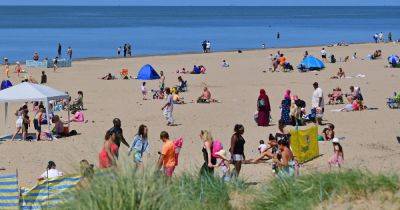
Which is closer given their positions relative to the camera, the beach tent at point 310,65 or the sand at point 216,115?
the sand at point 216,115

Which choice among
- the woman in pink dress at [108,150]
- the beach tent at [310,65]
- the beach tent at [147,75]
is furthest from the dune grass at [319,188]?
the beach tent at [310,65]

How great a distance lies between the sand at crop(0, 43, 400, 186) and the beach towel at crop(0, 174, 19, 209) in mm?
771

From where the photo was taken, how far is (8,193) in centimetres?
1115

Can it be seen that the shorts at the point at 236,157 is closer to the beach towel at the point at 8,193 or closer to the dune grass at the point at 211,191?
the dune grass at the point at 211,191

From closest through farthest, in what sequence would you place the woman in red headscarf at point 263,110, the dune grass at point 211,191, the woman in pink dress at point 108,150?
the dune grass at point 211,191
the woman in pink dress at point 108,150
the woman in red headscarf at point 263,110

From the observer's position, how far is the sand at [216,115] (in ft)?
56.6

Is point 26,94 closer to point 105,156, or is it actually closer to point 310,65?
point 105,156

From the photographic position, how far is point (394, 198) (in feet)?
29.4

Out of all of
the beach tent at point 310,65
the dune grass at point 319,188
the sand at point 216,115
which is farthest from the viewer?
the beach tent at point 310,65

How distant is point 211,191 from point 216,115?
15629 mm

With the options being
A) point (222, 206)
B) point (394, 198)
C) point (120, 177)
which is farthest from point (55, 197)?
point (394, 198)

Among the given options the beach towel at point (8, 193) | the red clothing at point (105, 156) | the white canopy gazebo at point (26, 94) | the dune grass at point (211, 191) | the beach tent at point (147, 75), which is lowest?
the beach towel at point (8, 193)

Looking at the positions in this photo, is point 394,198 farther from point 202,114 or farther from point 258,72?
point 258,72

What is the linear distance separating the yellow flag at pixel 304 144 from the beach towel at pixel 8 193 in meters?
6.57
